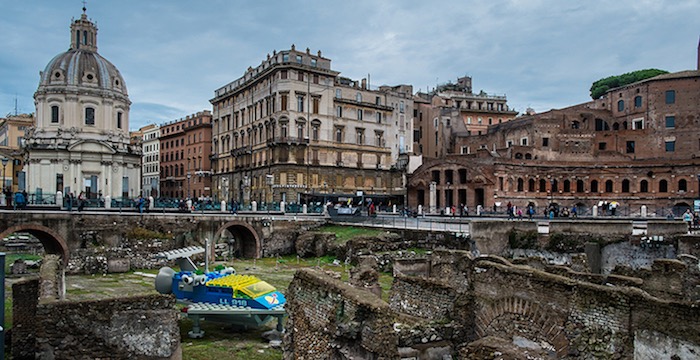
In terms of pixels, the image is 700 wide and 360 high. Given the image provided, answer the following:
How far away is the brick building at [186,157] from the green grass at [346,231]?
36.5 metres

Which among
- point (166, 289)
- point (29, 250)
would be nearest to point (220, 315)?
point (166, 289)

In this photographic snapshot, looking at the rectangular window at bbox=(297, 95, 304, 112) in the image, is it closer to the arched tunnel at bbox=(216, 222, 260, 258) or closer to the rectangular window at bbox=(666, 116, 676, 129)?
the arched tunnel at bbox=(216, 222, 260, 258)

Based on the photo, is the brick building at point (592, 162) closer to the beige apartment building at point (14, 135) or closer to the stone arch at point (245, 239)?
the stone arch at point (245, 239)

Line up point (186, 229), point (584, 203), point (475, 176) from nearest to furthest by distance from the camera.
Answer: point (186, 229) → point (475, 176) → point (584, 203)

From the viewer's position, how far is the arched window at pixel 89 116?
52.5 metres

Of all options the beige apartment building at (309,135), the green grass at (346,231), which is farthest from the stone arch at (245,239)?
the beige apartment building at (309,135)

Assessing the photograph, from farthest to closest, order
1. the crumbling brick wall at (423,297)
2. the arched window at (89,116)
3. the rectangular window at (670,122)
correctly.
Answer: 1. the rectangular window at (670,122)
2. the arched window at (89,116)
3. the crumbling brick wall at (423,297)

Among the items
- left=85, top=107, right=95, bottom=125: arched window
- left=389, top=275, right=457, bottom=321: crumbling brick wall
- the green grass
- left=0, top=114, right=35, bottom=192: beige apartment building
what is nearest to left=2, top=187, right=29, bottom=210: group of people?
the green grass

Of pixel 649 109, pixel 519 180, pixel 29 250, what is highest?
pixel 649 109

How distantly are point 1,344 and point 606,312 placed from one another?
10.2 metres

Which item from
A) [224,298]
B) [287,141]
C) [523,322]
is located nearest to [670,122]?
[287,141]

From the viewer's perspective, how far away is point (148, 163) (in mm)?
94812

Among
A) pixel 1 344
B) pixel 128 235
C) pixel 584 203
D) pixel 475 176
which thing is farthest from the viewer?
pixel 584 203

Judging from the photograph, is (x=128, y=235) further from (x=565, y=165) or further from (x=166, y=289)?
(x=565, y=165)
